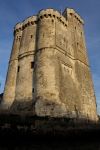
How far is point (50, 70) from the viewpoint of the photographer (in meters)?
22.0

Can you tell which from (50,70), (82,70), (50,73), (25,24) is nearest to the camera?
(50,73)

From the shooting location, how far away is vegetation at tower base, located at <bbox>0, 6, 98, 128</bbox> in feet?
68.1

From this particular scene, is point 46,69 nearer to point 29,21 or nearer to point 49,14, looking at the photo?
point 49,14

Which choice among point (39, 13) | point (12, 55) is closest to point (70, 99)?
point (12, 55)

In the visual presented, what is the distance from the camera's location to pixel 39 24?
2633 centimetres

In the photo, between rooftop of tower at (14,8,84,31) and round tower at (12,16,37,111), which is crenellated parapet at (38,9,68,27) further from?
round tower at (12,16,37,111)

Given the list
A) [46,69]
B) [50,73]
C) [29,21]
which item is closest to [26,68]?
[46,69]

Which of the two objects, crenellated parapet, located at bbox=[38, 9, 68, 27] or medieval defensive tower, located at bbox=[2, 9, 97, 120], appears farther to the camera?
crenellated parapet, located at bbox=[38, 9, 68, 27]

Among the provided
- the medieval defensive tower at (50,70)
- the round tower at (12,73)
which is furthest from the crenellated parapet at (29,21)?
the round tower at (12,73)

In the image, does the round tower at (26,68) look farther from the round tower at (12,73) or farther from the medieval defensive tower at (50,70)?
the round tower at (12,73)

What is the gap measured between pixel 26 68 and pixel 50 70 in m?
3.62

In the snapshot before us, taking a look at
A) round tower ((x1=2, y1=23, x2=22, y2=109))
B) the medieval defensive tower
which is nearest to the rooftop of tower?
the medieval defensive tower

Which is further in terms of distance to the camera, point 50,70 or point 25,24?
point 25,24

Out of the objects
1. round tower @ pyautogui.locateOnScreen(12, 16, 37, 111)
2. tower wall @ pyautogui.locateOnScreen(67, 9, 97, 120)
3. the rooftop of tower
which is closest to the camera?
round tower @ pyautogui.locateOnScreen(12, 16, 37, 111)
